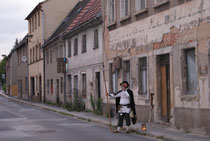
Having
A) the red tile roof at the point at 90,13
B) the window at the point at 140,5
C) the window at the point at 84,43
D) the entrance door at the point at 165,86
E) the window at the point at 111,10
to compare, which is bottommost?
the entrance door at the point at 165,86

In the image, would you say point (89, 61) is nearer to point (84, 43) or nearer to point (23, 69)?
point (84, 43)

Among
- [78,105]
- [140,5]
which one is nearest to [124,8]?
[140,5]

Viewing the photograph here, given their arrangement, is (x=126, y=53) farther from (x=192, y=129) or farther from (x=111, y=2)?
(x=192, y=129)

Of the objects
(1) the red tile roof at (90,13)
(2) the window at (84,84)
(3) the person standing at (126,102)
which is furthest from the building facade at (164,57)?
(2) the window at (84,84)

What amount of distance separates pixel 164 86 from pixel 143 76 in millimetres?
2087

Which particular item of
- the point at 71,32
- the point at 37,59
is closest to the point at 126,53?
the point at 71,32

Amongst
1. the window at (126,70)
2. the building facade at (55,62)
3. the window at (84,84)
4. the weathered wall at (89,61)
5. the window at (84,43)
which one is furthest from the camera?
the building facade at (55,62)

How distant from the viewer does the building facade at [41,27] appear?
43.0 meters

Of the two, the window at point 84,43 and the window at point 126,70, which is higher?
the window at point 84,43

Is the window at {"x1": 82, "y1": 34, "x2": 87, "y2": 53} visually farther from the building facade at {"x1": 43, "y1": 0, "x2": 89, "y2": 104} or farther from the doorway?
the doorway

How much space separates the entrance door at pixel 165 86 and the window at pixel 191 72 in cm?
171

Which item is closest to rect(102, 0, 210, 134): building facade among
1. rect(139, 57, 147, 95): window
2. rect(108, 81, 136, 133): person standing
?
rect(139, 57, 147, 95): window

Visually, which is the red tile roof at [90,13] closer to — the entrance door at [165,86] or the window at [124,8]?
the window at [124,8]

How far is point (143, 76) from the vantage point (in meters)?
19.0
